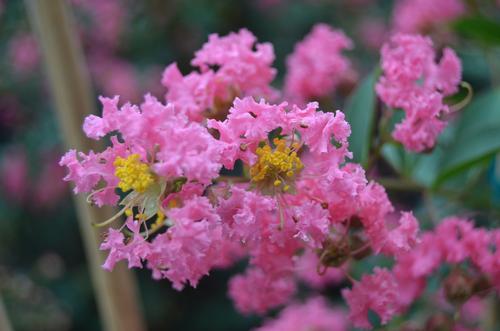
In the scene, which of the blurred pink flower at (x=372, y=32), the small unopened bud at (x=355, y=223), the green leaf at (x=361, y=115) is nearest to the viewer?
the small unopened bud at (x=355, y=223)

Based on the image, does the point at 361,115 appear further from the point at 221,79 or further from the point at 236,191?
the point at 236,191

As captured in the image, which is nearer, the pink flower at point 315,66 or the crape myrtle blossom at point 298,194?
the crape myrtle blossom at point 298,194

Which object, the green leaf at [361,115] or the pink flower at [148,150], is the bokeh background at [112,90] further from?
the pink flower at [148,150]

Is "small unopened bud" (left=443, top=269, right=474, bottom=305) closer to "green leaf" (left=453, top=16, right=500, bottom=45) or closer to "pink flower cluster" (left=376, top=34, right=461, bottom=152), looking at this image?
"pink flower cluster" (left=376, top=34, right=461, bottom=152)

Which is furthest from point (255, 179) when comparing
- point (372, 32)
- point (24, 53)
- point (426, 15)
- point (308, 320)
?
point (372, 32)

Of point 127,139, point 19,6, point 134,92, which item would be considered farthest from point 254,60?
point 134,92

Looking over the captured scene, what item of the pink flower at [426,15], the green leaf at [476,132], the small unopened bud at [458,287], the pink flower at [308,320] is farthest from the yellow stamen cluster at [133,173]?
the pink flower at [426,15]
